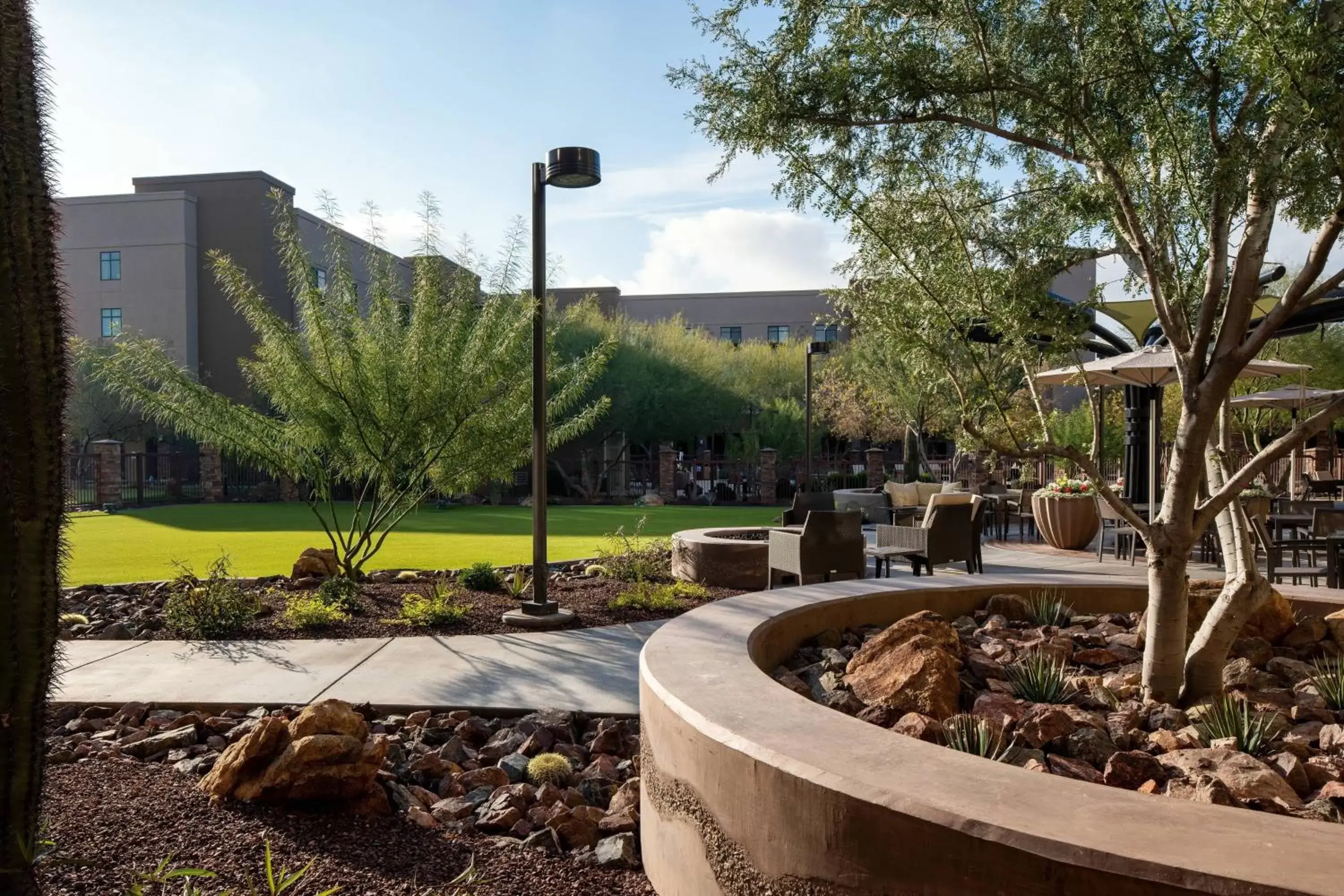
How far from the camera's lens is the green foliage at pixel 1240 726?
3.11 metres

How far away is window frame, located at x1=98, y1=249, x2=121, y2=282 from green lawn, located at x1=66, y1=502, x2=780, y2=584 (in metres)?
15.4

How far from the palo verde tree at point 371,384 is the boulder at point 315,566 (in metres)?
0.56

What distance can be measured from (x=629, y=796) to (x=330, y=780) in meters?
1.20

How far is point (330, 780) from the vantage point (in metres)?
3.54

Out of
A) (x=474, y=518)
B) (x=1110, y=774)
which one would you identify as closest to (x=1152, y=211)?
(x=1110, y=774)

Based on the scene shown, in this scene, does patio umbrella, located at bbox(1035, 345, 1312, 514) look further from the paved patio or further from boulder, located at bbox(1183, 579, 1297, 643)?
the paved patio

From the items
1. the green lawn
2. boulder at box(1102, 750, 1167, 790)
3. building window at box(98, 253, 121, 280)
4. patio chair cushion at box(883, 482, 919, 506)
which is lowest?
the green lawn

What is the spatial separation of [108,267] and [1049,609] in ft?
137

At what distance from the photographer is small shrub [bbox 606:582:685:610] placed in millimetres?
8141

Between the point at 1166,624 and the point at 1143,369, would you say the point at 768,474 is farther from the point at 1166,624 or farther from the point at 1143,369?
the point at 1166,624

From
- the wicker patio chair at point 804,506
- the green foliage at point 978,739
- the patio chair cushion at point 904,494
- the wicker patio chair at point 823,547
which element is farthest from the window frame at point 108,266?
the green foliage at point 978,739

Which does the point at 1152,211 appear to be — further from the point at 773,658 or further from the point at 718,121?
the point at 773,658

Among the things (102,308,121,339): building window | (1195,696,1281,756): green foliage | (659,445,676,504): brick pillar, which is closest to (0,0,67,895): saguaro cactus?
(1195,696,1281,756): green foliage

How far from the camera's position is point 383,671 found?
235 inches
